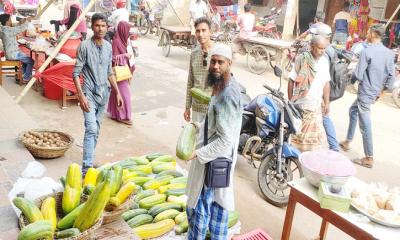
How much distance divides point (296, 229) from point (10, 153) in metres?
3.21

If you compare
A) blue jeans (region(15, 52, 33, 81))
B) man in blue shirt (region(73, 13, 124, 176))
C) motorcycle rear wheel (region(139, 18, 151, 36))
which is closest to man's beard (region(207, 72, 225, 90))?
man in blue shirt (region(73, 13, 124, 176))

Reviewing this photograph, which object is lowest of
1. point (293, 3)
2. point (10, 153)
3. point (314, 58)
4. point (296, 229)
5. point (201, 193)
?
point (296, 229)

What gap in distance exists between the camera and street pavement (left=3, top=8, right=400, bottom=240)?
161 inches

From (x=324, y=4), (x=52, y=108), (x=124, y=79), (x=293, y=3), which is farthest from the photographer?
(x=324, y=4)

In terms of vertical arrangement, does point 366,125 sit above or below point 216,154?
below

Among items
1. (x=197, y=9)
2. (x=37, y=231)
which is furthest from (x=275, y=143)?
(x=197, y=9)

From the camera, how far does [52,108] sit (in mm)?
6754

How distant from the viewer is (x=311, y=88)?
15.2 ft

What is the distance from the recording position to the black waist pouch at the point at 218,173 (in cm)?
266

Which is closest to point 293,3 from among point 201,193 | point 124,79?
point 124,79

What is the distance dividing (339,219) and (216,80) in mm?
1318

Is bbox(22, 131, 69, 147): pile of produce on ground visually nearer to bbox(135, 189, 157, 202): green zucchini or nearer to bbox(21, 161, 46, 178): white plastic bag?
bbox(21, 161, 46, 178): white plastic bag

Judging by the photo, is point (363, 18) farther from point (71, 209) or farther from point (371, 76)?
point (71, 209)

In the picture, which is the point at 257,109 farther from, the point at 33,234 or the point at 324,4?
the point at 324,4
